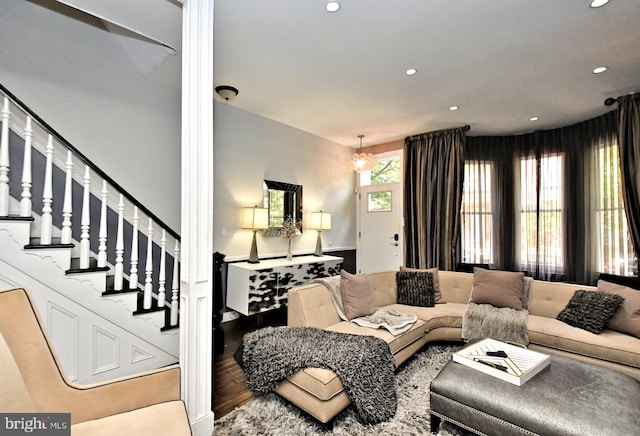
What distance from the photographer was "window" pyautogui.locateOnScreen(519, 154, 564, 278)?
4.28m

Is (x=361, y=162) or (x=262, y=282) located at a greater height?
(x=361, y=162)

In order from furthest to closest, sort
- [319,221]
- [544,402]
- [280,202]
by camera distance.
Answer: [319,221] < [280,202] < [544,402]

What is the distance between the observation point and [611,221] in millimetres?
3729

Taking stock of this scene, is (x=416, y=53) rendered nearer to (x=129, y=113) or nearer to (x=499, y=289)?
(x=499, y=289)

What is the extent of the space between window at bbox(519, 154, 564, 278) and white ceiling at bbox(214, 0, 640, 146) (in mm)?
730

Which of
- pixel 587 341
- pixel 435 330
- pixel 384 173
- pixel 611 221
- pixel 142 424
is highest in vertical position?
pixel 384 173

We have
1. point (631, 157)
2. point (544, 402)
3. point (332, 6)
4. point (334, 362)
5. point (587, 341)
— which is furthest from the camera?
point (631, 157)

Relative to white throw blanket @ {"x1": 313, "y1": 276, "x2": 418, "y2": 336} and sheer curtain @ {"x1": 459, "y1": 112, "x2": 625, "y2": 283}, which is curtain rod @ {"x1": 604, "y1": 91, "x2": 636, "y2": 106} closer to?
sheer curtain @ {"x1": 459, "y1": 112, "x2": 625, "y2": 283}

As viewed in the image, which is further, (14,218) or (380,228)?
(380,228)

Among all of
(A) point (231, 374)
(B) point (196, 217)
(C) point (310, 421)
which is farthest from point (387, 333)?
(B) point (196, 217)

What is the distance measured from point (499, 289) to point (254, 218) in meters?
2.85

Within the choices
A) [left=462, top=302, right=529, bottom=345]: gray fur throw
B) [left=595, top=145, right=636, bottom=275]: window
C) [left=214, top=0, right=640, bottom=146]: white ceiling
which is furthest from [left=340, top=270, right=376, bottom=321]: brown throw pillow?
[left=595, top=145, right=636, bottom=275]: window

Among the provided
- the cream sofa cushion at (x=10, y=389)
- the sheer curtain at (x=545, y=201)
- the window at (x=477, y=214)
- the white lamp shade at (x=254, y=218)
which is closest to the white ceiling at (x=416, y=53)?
the sheer curtain at (x=545, y=201)

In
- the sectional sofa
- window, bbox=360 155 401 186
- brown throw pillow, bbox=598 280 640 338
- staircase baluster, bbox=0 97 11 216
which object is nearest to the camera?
the sectional sofa
